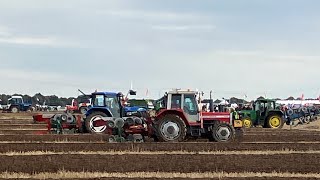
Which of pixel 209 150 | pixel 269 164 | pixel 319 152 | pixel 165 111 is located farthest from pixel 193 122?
pixel 269 164

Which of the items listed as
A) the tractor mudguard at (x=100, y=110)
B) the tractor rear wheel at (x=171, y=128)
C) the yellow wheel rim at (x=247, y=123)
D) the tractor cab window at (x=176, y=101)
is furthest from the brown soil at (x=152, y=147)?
the yellow wheel rim at (x=247, y=123)

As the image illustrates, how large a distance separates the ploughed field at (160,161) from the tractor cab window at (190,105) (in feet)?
9.76

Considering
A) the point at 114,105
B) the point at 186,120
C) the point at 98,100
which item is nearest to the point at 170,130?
the point at 186,120

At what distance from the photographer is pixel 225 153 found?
21.0 metres

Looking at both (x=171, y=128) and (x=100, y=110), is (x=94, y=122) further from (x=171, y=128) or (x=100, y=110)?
(x=171, y=128)

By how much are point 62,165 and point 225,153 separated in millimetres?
6394

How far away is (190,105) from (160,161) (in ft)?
29.2

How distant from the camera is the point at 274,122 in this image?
144 feet

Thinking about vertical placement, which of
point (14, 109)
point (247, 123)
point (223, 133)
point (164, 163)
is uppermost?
point (14, 109)

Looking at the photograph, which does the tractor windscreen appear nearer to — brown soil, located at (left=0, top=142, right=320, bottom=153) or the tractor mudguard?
the tractor mudguard

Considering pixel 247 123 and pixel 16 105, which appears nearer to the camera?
pixel 247 123

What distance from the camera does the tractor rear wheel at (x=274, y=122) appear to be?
4369 centimetres

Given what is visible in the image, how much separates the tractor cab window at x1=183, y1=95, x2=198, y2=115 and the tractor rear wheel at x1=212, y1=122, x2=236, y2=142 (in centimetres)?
115

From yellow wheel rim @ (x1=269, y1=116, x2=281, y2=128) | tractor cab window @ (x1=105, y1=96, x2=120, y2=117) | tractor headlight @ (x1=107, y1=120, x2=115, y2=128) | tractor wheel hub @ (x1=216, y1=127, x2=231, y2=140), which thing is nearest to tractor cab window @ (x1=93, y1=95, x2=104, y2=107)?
tractor cab window @ (x1=105, y1=96, x2=120, y2=117)
